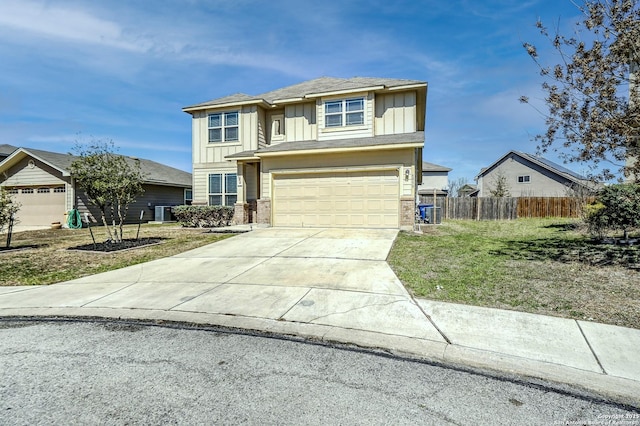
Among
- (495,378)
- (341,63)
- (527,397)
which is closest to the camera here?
(527,397)

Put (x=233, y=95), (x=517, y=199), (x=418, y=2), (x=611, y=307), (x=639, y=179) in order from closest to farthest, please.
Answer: (x=611, y=307) → (x=639, y=179) → (x=418, y=2) → (x=233, y=95) → (x=517, y=199)

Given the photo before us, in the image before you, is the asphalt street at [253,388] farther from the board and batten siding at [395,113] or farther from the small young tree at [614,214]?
the board and batten siding at [395,113]

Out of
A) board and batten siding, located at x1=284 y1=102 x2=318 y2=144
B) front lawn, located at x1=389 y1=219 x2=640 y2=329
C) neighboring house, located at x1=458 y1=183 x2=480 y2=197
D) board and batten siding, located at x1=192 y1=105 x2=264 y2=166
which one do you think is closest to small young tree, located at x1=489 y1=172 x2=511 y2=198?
neighboring house, located at x1=458 y1=183 x2=480 y2=197

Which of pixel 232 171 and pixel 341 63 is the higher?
pixel 341 63

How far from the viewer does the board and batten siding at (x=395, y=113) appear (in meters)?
15.0

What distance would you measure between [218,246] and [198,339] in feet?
21.9

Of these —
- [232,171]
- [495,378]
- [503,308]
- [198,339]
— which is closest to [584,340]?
[503,308]

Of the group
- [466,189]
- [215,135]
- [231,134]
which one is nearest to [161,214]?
[215,135]

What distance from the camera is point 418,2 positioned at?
11.1 metres

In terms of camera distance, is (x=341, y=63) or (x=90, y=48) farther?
(x=341, y=63)

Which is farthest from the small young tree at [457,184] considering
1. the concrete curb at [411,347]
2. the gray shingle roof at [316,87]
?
the concrete curb at [411,347]

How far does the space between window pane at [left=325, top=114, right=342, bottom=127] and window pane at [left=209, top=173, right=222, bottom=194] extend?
662 centimetres

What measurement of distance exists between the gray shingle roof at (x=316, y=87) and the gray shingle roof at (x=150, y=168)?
615 cm

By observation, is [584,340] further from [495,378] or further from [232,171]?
[232,171]
